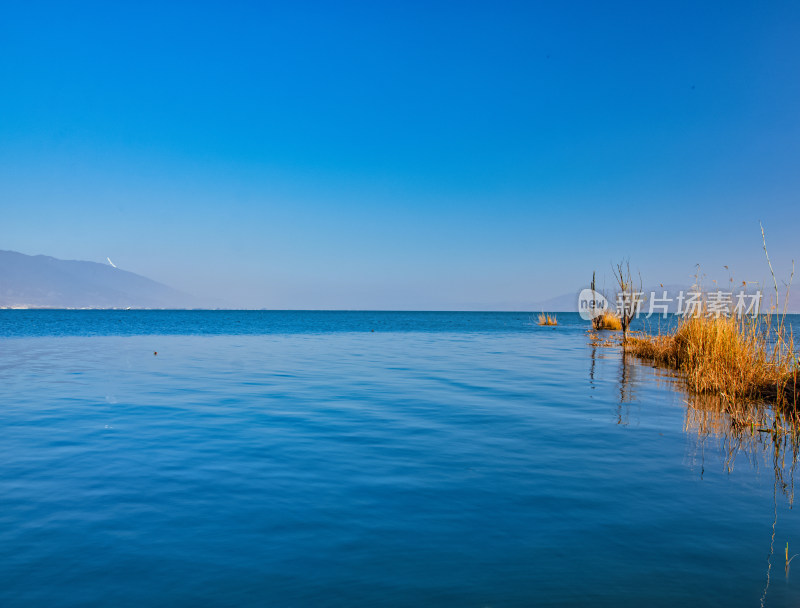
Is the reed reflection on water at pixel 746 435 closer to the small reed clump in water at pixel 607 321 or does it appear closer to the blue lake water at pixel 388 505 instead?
the blue lake water at pixel 388 505

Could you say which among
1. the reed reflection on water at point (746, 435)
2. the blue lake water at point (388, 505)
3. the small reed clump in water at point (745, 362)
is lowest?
the blue lake water at point (388, 505)

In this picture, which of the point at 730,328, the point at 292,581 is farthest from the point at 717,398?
the point at 292,581

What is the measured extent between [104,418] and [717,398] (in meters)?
13.7

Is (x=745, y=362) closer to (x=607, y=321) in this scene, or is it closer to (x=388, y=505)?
(x=388, y=505)

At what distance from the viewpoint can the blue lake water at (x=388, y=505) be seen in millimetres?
3605

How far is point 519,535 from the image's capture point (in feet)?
14.5
